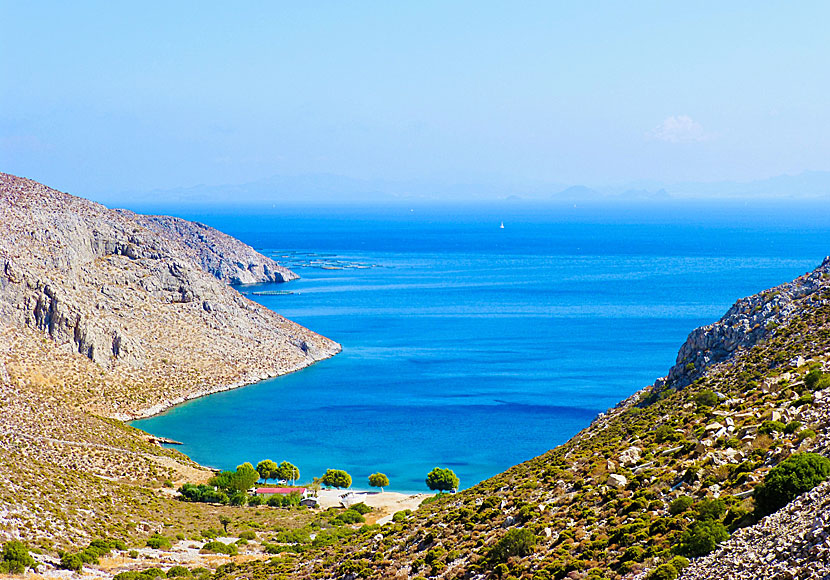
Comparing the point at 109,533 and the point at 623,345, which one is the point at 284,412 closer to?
the point at 109,533

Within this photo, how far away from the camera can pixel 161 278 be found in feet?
359

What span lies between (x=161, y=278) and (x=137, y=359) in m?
20.0

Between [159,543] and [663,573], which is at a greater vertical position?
[663,573]

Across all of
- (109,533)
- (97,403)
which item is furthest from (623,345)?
(109,533)

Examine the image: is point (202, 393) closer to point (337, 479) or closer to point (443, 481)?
point (337, 479)

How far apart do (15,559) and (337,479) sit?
1240 inches

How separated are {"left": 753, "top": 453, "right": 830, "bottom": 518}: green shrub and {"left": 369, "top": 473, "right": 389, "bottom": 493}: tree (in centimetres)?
4394

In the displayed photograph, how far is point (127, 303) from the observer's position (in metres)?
100

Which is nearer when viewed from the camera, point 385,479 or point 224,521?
point 224,521

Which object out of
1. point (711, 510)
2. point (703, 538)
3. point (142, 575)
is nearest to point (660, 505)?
point (711, 510)

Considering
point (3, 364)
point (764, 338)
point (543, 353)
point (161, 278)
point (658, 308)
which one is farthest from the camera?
point (658, 308)

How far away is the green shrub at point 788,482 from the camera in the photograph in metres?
21.3

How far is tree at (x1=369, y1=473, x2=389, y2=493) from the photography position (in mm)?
63688

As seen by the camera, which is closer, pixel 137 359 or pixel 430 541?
pixel 430 541
